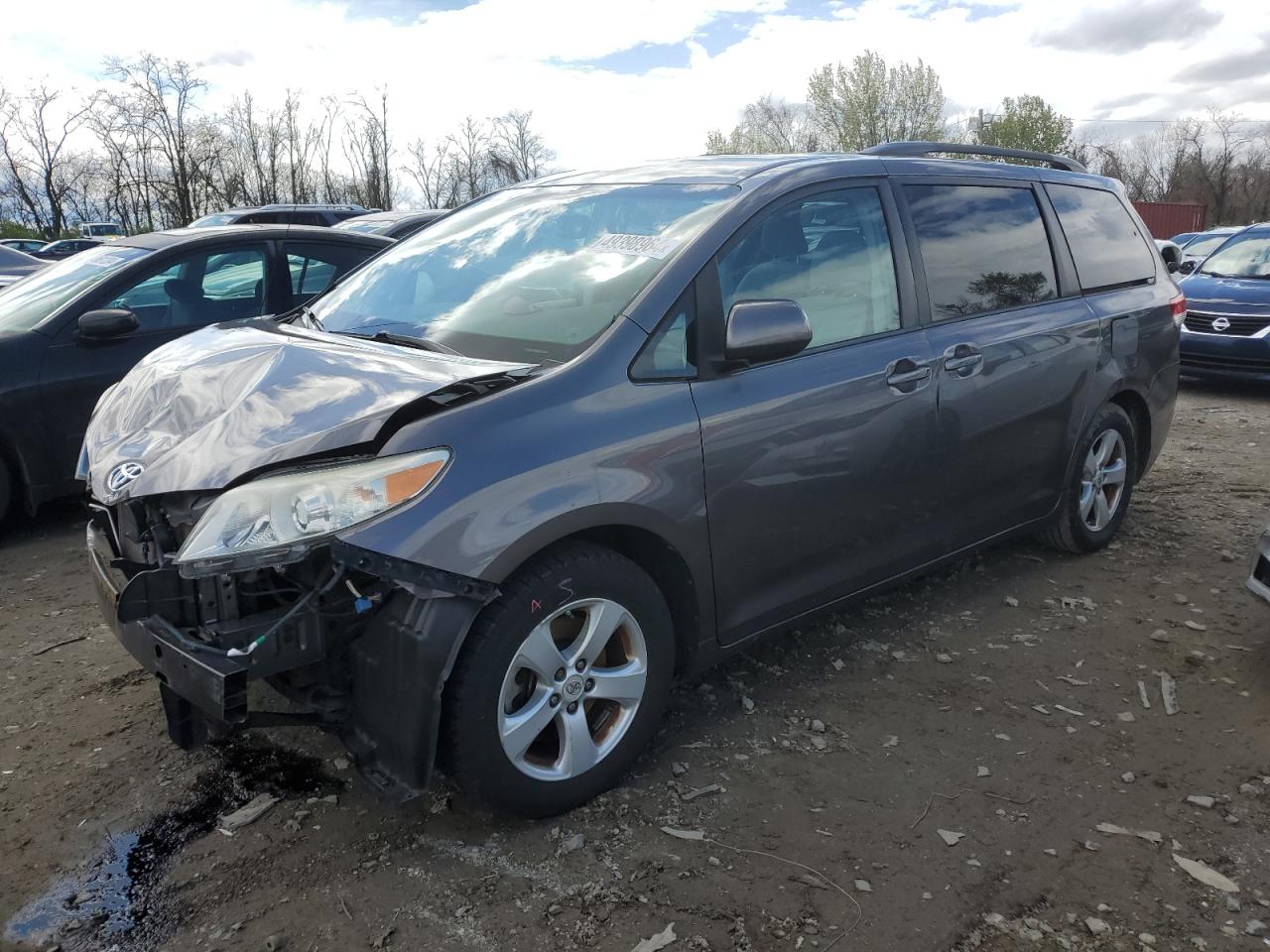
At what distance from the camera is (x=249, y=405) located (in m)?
2.83

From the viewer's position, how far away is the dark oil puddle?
2.48 metres

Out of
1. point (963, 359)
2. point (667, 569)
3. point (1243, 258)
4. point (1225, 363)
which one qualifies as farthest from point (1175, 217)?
point (667, 569)

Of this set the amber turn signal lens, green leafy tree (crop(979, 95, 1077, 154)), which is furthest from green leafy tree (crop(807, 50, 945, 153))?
the amber turn signal lens

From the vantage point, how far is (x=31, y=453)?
207 inches

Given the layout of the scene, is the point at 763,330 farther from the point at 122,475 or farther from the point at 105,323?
the point at 105,323

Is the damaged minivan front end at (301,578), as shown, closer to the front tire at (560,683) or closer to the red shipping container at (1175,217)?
the front tire at (560,683)

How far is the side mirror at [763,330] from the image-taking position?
9.82ft

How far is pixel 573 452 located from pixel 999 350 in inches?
85.0

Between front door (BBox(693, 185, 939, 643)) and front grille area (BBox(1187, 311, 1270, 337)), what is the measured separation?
776 centimetres

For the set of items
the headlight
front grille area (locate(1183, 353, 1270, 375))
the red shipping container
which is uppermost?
the red shipping container

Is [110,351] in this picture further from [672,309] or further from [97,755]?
[672,309]

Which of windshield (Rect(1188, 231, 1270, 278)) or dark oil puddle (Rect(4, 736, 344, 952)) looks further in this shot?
windshield (Rect(1188, 231, 1270, 278))

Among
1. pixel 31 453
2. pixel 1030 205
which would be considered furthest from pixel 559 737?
pixel 31 453

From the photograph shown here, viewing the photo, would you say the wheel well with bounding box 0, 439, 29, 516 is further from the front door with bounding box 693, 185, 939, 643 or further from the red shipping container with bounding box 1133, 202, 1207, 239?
the red shipping container with bounding box 1133, 202, 1207, 239
